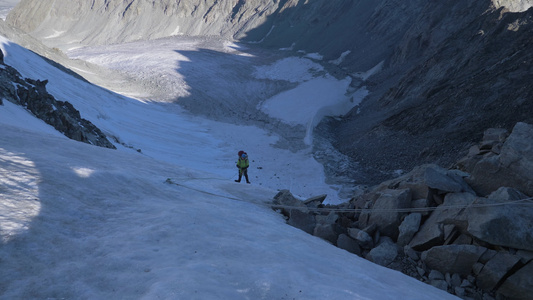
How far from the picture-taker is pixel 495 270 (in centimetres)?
551

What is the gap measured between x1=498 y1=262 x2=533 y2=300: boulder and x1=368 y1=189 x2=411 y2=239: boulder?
1.82m

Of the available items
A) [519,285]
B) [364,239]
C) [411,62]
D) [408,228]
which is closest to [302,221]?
[364,239]

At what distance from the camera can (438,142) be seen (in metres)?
16.6

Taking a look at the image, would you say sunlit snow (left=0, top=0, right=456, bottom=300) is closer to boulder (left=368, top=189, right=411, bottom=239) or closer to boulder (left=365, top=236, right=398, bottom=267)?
boulder (left=365, top=236, right=398, bottom=267)

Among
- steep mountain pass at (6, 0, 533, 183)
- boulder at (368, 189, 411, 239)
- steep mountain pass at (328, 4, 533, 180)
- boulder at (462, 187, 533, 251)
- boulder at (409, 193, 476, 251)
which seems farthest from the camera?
steep mountain pass at (6, 0, 533, 183)

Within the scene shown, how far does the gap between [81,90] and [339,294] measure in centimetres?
2388

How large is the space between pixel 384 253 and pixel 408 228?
0.64 m

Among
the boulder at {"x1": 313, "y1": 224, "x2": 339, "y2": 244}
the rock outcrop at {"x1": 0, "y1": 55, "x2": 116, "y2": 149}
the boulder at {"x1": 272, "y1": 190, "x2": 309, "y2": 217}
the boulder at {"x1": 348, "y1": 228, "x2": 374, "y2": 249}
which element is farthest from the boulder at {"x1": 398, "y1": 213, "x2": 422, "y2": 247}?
the rock outcrop at {"x1": 0, "y1": 55, "x2": 116, "y2": 149}

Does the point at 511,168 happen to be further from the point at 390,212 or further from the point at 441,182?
the point at 390,212

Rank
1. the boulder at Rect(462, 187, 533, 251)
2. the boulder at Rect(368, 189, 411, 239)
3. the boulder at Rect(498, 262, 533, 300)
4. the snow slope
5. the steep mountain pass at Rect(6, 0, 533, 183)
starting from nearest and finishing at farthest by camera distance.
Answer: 1. the snow slope
2. the boulder at Rect(498, 262, 533, 300)
3. the boulder at Rect(462, 187, 533, 251)
4. the boulder at Rect(368, 189, 411, 239)
5. the steep mountain pass at Rect(6, 0, 533, 183)

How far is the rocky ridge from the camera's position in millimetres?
5574

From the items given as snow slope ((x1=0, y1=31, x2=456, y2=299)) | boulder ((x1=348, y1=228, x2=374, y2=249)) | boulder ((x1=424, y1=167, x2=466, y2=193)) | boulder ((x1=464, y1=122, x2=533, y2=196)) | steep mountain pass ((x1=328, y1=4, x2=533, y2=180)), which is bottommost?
snow slope ((x1=0, y1=31, x2=456, y2=299))

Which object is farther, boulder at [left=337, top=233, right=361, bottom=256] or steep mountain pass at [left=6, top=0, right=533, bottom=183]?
steep mountain pass at [left=6, top=0, right=533, bottom=183]

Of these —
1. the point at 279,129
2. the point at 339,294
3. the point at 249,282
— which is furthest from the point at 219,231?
the point at 279,129
